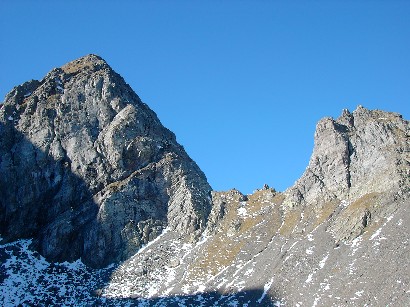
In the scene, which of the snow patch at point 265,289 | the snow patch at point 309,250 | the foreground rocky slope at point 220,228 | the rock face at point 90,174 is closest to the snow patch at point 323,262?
the foreground rocky slope at point 220,228

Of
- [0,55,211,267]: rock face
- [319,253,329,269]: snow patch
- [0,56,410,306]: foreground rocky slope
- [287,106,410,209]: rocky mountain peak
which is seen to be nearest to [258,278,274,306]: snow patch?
[0,56,410,306]: foreground rocky slope

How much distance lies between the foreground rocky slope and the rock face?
12.7 inches

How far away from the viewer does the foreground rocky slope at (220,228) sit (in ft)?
278

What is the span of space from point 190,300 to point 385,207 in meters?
35.0

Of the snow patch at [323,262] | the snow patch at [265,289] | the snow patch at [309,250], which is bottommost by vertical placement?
the snow patch at [265,289]

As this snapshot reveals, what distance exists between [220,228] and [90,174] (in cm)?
3317

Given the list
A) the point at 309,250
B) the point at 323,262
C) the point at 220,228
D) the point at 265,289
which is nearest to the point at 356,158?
the point at 309,250

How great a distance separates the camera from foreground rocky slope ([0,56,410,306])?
84812 mm

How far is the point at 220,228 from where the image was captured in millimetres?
113438

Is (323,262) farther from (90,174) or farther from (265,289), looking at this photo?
(90,174)

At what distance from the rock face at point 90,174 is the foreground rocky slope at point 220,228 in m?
0.32

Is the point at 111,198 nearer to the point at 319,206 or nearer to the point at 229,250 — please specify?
the point at 229,250

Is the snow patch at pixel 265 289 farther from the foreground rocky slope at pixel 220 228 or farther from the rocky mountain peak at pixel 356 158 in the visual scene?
the rocky mountain peak at pixel 356 158

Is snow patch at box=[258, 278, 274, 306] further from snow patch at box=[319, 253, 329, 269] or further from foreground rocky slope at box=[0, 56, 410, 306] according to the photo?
snow patch at box=[319, 253, 329, 269]
